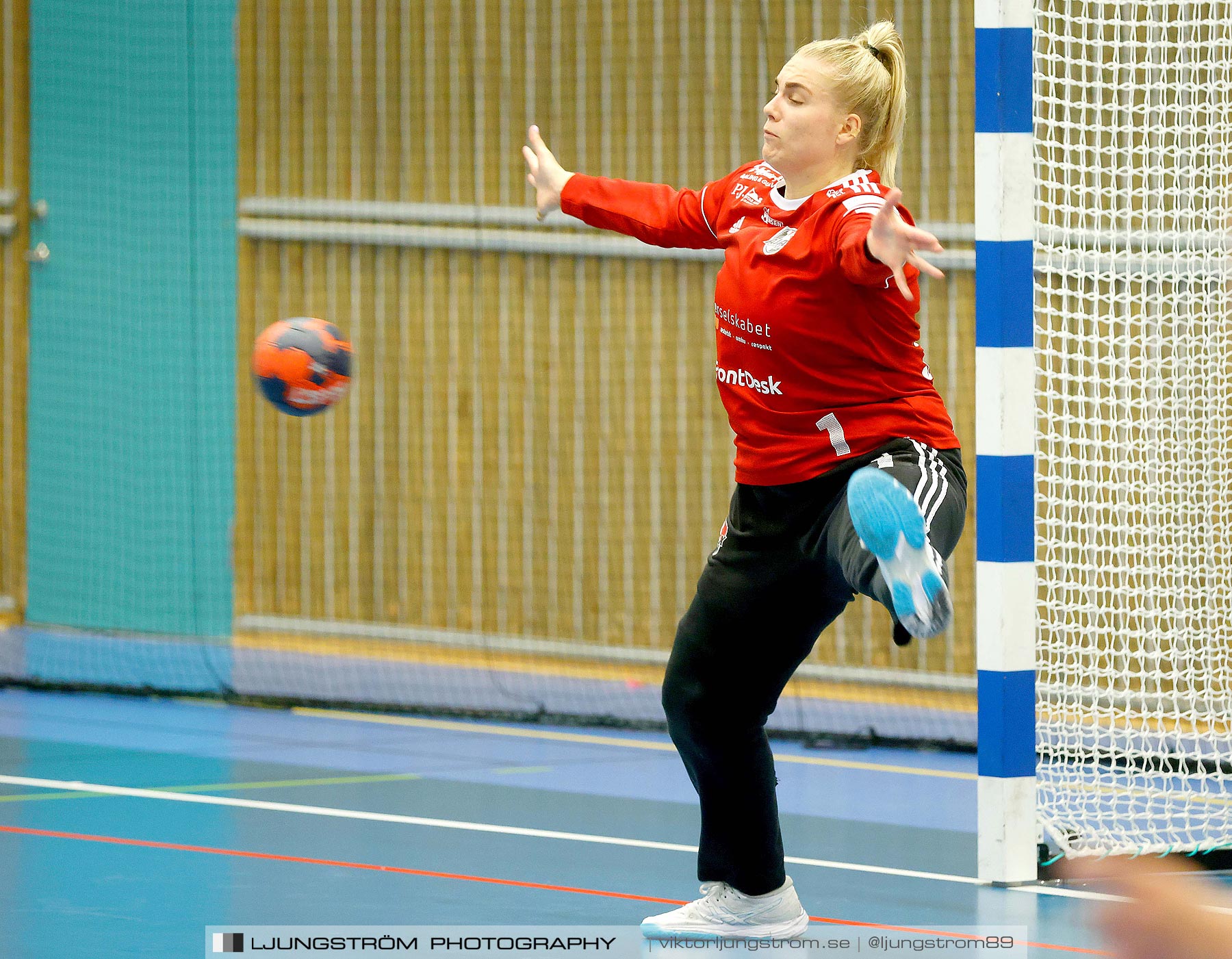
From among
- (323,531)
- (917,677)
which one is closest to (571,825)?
(917,677)

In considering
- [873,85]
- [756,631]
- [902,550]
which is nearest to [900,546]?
[902,550]

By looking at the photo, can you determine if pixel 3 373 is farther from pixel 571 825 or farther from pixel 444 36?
pixel 571 825

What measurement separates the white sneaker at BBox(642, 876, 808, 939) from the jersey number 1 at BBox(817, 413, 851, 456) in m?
1.00

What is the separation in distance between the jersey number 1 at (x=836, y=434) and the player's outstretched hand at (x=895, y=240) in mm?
421

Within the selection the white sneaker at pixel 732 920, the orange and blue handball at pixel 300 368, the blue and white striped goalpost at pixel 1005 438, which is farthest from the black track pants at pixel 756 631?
the orange and blue handball at pixel 300 368

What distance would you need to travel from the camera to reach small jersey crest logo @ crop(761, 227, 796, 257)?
371 centimetres

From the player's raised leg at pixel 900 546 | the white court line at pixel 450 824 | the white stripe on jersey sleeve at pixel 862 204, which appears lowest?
the white court line at pixel 450 824

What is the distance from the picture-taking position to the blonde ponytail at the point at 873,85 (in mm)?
3793

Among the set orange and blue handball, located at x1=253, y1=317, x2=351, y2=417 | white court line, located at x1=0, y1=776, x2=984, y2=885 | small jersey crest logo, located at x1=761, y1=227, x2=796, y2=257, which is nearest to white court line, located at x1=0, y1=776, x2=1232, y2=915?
white court line, located at x1=0, y1=776, x2=984, y2=885

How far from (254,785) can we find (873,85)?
3.24 m

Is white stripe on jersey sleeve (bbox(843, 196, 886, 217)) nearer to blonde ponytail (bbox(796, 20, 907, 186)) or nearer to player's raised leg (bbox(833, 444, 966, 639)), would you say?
blonde ponytail (bbox(796, 20, 907, 186))

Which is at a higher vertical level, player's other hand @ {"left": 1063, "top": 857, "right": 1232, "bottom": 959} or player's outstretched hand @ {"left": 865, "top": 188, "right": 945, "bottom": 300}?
player's outstretched hand @ {"left": 865, "top": 188, "right": 945, "bottom": 300}

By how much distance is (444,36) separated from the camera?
9.01 metres

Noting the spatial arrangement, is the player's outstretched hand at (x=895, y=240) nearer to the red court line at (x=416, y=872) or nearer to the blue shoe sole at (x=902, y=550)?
the blue shoe sole at (x=902, y=550)
